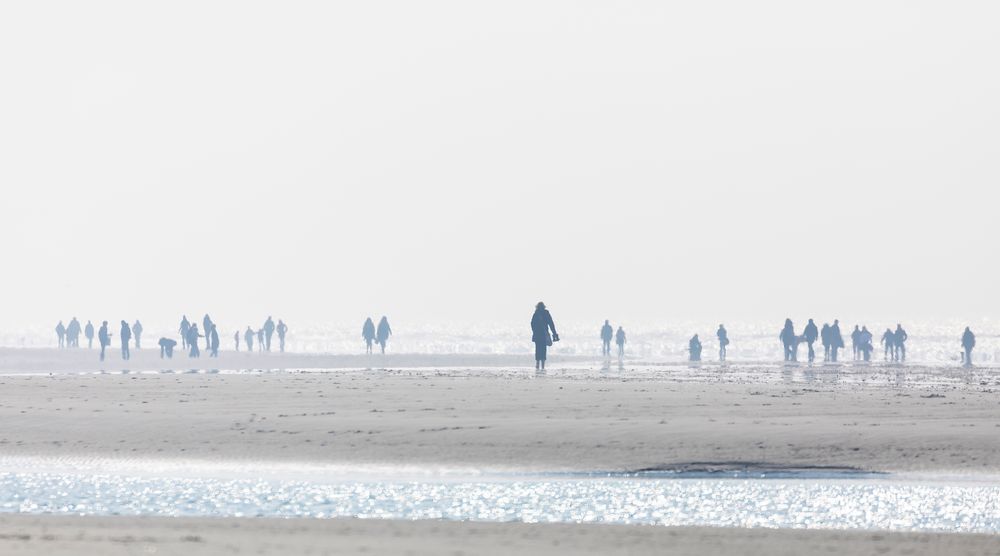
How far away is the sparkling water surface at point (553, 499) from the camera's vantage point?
1439 cm

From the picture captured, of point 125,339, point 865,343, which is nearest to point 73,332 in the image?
point 125,339

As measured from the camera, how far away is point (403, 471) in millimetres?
18906

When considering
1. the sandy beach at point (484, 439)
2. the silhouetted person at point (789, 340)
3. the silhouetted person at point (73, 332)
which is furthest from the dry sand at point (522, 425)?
the silhouetted person at point (73, 332)

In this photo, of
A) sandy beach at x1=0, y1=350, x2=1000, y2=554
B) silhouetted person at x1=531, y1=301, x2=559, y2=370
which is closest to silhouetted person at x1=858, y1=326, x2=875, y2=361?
silhouetted person at x1=531, y1=301, x2=559, y2=370

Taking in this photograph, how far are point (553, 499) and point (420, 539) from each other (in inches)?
131

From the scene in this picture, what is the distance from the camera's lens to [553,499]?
15789mm

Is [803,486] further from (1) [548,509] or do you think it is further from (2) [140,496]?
(2) [140,496]

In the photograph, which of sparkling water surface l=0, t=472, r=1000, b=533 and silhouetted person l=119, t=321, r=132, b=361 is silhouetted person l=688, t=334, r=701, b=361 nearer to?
silhouetted person l=119, t=321, r=132, b=361

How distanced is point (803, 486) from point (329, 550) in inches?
265

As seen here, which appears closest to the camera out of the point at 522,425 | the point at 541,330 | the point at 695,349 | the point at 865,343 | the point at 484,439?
the point at 484,439

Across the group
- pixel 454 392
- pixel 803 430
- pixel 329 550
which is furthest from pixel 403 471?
pixel 454 392

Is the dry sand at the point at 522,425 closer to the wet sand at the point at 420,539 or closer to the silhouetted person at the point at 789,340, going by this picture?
the wet sand at the point at 420,539

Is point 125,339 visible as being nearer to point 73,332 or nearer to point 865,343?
point 73,332

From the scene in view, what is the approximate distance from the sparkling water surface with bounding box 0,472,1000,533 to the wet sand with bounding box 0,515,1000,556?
714mm
